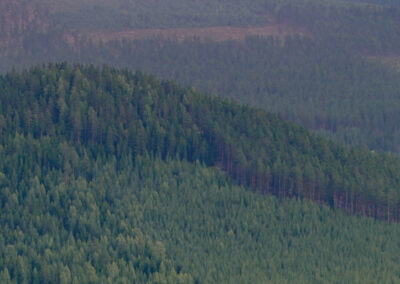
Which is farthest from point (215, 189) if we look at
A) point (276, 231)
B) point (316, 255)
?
point (316, 255)

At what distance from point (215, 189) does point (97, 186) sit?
27.9 metres

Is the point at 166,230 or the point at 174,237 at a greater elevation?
the point at 166,230

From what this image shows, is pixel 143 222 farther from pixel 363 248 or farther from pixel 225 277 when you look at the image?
pixel 363 248

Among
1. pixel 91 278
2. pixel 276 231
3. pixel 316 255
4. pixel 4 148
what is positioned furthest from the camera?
pixel 4 148

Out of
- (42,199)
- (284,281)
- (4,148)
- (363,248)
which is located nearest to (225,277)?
(284,281)

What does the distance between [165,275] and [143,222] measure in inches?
883

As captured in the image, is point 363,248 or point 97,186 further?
point 97,186

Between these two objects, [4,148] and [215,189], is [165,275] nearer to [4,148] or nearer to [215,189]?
[215,189]

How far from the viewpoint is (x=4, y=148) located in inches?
7785

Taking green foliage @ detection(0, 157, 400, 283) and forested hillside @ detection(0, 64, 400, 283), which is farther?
forested hillside @ detection(0, 64, 400, 283)

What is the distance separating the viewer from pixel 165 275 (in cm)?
15925

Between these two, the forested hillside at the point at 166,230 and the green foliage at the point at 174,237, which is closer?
the green foliage at the point at 174,237

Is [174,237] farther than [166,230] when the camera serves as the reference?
No

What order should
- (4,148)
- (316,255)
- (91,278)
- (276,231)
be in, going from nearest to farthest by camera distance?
(91,278) < (316,255) < (276,231) < (4,148)
